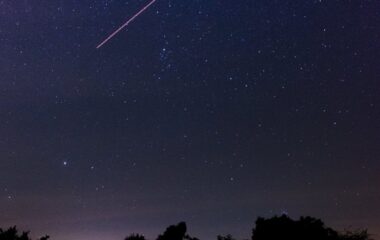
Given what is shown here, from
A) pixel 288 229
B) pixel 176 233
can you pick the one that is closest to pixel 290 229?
pixel 288 229

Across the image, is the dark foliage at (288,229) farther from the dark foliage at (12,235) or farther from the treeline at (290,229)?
the dark foliage at (12,235)

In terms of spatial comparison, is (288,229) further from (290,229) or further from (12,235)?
(12,235)

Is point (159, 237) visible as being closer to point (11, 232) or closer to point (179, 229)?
point (179, 229)

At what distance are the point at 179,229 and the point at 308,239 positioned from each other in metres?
6.81

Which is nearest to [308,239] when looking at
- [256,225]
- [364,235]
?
[256,225]

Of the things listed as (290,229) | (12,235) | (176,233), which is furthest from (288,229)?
(12,235)

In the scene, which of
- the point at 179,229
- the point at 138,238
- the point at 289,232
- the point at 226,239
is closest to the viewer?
the point at 289,232

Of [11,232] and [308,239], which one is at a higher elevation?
[11,232]

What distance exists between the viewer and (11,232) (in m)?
26.7

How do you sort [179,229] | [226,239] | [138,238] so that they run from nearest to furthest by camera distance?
[179,229] < [138,238] < [226,239]

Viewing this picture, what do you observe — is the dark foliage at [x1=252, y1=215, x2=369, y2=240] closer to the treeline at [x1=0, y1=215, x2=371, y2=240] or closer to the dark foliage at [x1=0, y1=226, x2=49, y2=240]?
the treeline at [x1=0, y1=215, x2=371, y2=240]

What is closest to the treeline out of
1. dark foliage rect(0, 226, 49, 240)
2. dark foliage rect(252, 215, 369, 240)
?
dark foliage rect(252, 215, 369, 240)

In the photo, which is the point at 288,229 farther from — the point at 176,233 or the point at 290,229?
the point at 176,233

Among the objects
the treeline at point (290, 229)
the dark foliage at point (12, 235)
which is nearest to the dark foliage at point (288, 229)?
the treeline at point (290, 229)
